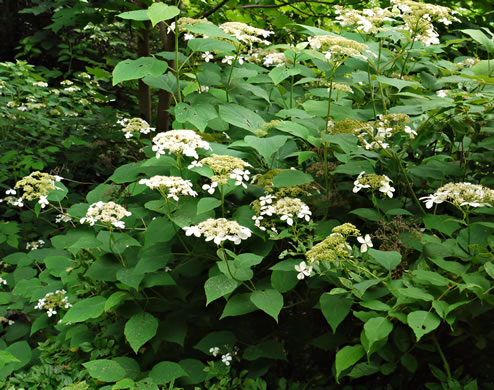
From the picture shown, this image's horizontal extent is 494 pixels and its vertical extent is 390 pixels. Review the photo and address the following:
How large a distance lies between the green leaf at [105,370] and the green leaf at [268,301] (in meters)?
0.66

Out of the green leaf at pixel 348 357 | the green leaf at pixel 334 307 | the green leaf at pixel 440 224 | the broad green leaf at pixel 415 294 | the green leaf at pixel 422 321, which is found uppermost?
the broad green leaf at pixel 415 294

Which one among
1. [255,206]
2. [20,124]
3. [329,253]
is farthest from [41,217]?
[329,253]

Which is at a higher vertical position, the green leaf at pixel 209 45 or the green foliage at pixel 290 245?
the green leaf at pixel 209 45

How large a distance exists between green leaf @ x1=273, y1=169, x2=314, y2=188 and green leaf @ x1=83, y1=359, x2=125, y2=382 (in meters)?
1.00

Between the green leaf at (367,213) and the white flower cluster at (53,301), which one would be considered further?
the white flower cluster at (53,301)

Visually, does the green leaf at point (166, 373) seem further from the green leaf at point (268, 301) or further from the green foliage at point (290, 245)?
the green leaf at point (268, 301)

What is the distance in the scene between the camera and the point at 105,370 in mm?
1993

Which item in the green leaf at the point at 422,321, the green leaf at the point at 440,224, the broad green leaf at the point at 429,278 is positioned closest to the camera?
the green leaf at the point at 422,321

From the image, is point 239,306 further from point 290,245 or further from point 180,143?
point 180,143

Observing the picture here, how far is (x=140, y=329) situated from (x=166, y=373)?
0.21 metres

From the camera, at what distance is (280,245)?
7.39 ft

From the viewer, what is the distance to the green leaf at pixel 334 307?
170cm

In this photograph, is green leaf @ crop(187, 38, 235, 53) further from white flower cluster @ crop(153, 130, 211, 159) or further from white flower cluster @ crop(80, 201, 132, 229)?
white flower cluster @ crop(80, 201, 132, 229)

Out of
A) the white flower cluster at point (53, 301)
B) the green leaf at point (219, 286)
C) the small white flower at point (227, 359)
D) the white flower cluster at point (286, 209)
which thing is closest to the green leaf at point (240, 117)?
the white flower cluster at point (286, 209)
